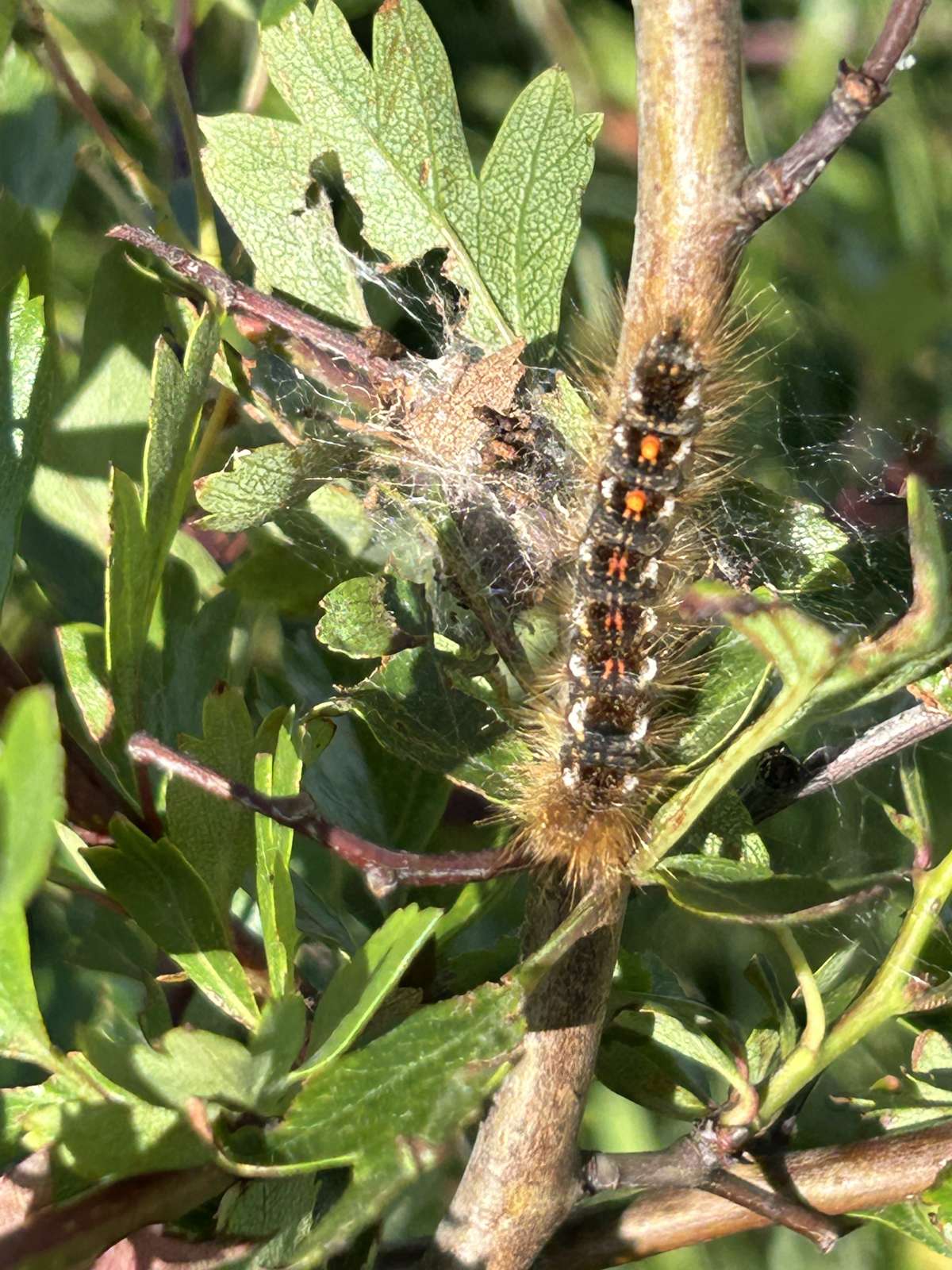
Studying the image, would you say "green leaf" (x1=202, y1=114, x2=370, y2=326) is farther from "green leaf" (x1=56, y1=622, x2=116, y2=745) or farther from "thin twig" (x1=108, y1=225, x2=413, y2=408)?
"green leaf" (x1=56, y1=622, x2=116, y2=745)

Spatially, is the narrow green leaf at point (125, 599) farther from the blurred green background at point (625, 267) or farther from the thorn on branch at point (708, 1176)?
the thorn on branch at point (708, 1176)

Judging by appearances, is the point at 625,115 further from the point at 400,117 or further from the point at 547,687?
the point at 547,687

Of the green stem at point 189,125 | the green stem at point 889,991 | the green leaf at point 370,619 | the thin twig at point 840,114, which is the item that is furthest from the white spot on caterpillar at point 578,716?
the green stem at point 189,125

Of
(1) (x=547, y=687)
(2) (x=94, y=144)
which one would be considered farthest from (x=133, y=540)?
(2) (x=94, y=144)

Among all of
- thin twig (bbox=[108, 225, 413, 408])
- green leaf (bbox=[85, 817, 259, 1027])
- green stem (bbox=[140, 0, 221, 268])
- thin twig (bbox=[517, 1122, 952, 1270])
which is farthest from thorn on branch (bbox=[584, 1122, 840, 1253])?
green stem (bbox=[140, 0, 221, 268])

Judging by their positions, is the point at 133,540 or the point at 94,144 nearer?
the point at 133,540
